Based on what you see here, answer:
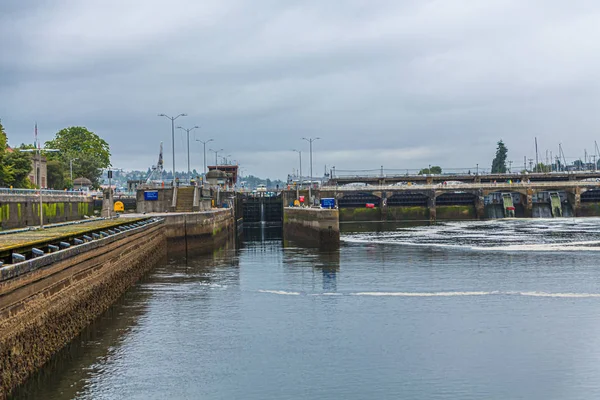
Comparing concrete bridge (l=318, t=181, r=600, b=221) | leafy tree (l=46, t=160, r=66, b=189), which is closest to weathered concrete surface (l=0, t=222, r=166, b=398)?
leafy tree (l=46, t=160, r=66, b=189)

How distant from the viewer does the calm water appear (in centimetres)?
2525

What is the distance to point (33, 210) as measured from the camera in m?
68.4

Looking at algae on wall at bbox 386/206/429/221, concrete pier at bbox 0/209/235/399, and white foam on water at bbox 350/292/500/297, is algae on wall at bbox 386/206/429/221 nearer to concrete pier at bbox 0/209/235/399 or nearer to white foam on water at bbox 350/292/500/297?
concrete pier at bbox 0/209/235/399

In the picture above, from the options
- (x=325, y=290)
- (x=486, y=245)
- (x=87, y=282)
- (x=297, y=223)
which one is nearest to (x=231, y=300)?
(x=325, y=290)

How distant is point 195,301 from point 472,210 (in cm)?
11985

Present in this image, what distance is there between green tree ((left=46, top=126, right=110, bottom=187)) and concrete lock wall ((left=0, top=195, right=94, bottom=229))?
71473mm

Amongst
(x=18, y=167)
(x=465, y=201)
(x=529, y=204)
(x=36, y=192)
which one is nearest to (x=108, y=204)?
(x=36, y=192)

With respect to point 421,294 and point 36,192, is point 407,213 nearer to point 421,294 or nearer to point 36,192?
point 36,192

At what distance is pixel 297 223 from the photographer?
10269cm

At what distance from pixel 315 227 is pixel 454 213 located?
75.4 meters

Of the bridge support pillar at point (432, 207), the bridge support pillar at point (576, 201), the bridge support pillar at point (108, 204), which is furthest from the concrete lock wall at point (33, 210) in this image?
the bridge support pillar at point (576, 201)

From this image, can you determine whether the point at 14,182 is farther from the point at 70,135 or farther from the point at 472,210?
the point at 472,210

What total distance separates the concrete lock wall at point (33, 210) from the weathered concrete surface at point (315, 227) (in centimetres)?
2868

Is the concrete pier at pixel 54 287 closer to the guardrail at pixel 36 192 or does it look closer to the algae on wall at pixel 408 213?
the guardrail at pixel 36 192
